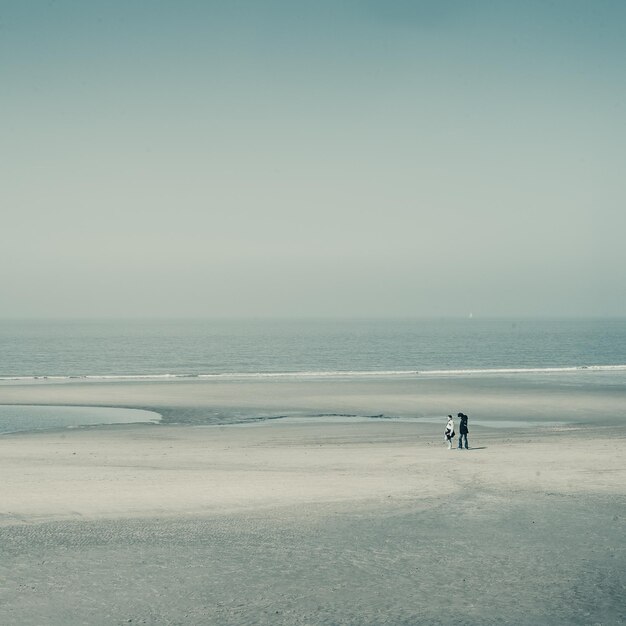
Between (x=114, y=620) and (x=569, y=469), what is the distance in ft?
56.3

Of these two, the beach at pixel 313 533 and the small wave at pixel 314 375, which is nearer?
the beach at pixel 313 533

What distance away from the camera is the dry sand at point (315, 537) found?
13602mm

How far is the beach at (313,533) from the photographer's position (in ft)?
44.8

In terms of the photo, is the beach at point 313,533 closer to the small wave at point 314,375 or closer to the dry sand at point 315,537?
the dry sand at point 315,537

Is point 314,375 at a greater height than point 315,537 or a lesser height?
lesser

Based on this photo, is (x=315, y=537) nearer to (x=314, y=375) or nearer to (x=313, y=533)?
(x=313, y=533)

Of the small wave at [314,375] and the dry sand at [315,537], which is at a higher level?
the dry sand at [315,537]

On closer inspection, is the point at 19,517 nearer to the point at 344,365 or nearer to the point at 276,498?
the point at 276,498

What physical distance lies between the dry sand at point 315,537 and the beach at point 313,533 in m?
0.05

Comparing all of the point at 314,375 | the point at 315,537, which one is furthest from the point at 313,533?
the point at 314,375

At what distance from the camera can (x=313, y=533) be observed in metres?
18.1

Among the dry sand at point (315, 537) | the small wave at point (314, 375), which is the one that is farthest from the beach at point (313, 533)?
the small wave at point (314, 375)

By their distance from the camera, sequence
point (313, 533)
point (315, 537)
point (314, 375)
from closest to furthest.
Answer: point (315, 537) < point (313, 533) < point (314, 375)

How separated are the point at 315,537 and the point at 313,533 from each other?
331 mm
